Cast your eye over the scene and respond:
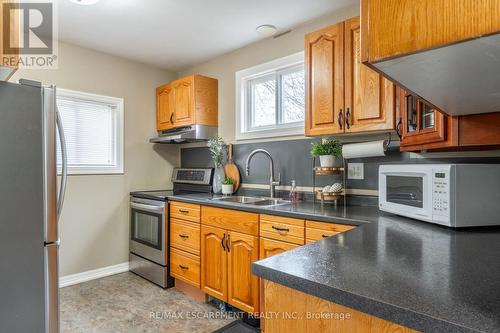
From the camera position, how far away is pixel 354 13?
2324mm

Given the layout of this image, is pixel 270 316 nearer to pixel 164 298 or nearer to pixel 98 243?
pixel 164 298

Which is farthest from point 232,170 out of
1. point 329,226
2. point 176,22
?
point 329,226

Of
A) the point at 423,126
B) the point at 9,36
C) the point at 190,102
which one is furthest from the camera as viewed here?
the point at 190,102

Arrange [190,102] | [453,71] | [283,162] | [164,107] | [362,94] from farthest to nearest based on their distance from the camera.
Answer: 1. [164,107]
2. [190,102]
3. [283,162]
4. [362,94]
5. [453,71]

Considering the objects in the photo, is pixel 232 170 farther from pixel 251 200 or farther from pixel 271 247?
pixel 271 247

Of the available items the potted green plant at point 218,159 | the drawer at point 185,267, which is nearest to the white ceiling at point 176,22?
the potted green plant at point 218,159

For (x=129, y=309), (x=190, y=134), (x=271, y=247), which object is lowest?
(x=129, y=309)

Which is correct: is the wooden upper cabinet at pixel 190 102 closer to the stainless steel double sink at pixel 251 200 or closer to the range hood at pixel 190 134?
the range hood at pixel 190 134

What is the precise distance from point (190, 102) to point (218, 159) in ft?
2.30

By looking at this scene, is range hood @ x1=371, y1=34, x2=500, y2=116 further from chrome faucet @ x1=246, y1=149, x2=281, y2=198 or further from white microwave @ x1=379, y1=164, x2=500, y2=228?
chrome faucet @ x1=246, y1=149, x2=281, y2=198

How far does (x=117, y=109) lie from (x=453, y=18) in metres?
3.45

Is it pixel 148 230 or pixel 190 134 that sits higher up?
pixel 190 134

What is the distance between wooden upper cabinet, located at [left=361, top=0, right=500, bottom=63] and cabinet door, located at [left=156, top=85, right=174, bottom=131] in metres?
3.14

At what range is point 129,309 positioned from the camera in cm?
246
